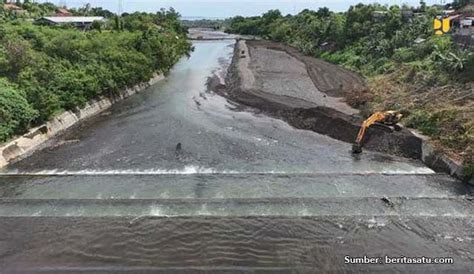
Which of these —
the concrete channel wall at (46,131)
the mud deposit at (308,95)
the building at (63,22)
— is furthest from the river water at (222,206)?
the building at (63,22)

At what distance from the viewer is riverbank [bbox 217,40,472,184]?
27.7 metres

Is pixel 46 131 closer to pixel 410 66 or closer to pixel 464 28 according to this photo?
pixel 410 66

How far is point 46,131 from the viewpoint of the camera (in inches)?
1283

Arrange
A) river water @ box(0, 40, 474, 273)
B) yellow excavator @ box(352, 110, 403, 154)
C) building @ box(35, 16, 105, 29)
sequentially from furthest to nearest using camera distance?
building @ box(35, 16, 105, 29)
yellow excavator @ box(352, 110, 403, 154)
river water @ box(0, 40, 474, 273)

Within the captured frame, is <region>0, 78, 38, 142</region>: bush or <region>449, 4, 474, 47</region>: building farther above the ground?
<region>449, 4, 474, 47</region>: building

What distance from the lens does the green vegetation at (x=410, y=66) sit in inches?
1106

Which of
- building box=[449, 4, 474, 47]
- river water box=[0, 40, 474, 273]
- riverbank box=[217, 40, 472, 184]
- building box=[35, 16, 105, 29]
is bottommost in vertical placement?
river water box=[0, 40, 474, 273]

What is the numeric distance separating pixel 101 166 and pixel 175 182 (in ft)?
18.9

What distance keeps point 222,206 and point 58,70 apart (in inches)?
966

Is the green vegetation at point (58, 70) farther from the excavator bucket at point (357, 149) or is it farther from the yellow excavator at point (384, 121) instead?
the yellow excavator at point (384, 121)

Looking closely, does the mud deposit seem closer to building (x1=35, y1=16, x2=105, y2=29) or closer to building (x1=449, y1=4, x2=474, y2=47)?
building (x1=449, y1=4, x2=474, y2=47)

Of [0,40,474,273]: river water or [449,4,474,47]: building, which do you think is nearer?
[0,40,474,273]: river water

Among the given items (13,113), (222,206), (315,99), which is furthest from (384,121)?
(13,113)

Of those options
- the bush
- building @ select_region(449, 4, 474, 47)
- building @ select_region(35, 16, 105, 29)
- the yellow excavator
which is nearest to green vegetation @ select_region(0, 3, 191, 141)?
the bush
